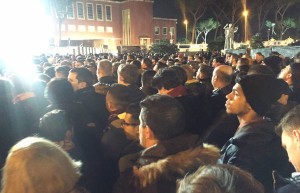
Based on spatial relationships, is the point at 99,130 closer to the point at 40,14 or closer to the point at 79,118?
the point at 79,118

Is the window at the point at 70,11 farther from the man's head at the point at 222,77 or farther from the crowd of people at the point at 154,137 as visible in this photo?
the man's head at the point at 222,77

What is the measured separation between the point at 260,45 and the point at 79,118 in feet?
69.1

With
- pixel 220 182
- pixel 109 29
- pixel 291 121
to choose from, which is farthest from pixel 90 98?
pixel 109 29

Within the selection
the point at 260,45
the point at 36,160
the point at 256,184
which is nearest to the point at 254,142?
the point at 256,184

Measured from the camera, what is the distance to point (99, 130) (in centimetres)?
421

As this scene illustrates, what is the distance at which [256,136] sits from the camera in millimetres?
2832

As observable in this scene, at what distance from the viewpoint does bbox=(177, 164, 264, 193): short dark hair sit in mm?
1379

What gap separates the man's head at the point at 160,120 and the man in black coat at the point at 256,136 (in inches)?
19.7

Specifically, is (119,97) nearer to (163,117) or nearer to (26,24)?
(163,117)

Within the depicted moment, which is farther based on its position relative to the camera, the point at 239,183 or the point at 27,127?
the point at 27,127

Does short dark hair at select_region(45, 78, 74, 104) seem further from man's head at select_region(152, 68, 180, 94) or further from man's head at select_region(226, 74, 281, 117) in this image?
man's head at select_region(226, 74, 281, 117)

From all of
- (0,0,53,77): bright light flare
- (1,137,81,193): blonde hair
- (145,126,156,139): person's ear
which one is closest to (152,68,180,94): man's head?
Result: (145,126,156,139): person's ear

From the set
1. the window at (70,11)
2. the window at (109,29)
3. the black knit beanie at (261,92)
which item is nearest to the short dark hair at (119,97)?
the black knit beanie at (261,92)

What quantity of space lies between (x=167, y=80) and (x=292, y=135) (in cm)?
243
